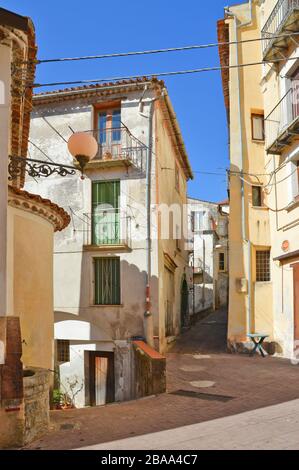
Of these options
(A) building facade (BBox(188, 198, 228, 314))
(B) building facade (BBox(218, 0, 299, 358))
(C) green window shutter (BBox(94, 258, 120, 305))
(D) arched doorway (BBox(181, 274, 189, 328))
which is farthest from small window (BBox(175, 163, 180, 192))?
(A) building facade (BBox(188, 198, 228, 314))

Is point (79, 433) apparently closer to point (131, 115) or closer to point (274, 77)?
point (131, 115)

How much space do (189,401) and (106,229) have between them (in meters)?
8.98

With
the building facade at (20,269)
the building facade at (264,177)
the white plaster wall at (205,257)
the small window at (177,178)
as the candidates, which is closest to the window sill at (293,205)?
the building facade at (264,177)

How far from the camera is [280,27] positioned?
45.8 ft

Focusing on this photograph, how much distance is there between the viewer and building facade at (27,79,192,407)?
617 inches

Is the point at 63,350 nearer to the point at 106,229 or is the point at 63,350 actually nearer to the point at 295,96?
the point at 106,229

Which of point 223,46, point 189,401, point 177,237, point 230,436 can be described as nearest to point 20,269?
point 189,401

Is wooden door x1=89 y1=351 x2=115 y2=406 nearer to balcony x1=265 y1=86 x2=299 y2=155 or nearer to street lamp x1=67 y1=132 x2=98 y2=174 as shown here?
balcony x1=265 y1=86 x2=299 y2=155

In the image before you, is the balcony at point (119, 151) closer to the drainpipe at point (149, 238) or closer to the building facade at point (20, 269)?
the drainpipe at point (149, 238)

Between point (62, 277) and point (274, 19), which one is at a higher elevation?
point (274, 19)

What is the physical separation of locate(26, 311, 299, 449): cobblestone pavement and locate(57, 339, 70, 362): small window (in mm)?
4207
